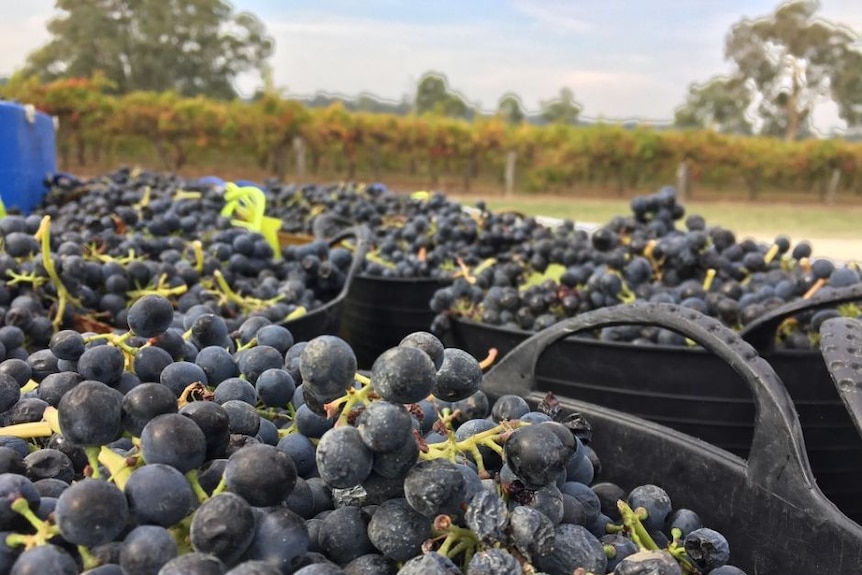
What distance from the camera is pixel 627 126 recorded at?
23.2 metres

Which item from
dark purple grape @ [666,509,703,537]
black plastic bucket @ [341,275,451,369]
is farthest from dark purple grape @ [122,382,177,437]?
black plastic bucket @ [341,275,451,369]

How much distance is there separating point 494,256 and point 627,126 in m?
22.0

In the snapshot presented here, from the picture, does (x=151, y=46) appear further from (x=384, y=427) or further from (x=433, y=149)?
(x=384, y=427)

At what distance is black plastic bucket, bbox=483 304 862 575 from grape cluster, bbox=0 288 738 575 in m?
0.15

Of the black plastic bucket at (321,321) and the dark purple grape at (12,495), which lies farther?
the black plastic bucket at (321,321)

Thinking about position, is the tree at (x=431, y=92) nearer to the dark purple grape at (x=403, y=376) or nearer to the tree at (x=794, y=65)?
the tree at (x=794, y=65)

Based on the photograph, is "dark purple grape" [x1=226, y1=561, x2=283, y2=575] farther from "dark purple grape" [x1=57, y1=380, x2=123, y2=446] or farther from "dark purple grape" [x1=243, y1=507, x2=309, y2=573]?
"dark purple grape" [x1=57, y1=380, x2=123, y2=446]

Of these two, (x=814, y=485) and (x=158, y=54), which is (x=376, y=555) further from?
(x=158, y=54)

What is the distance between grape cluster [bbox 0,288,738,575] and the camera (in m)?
0.60

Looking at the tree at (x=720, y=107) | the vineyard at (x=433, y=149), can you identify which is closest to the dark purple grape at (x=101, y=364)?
the vineyard at (x=433, y=149)

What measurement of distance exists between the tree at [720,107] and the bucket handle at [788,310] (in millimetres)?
40183

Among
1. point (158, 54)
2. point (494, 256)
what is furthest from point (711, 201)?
point (158, 54)

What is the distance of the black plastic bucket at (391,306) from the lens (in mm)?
2604

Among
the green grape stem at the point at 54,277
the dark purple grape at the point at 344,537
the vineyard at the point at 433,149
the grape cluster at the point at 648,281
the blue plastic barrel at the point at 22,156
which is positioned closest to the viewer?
the dark purple grape at the point at 344,537
